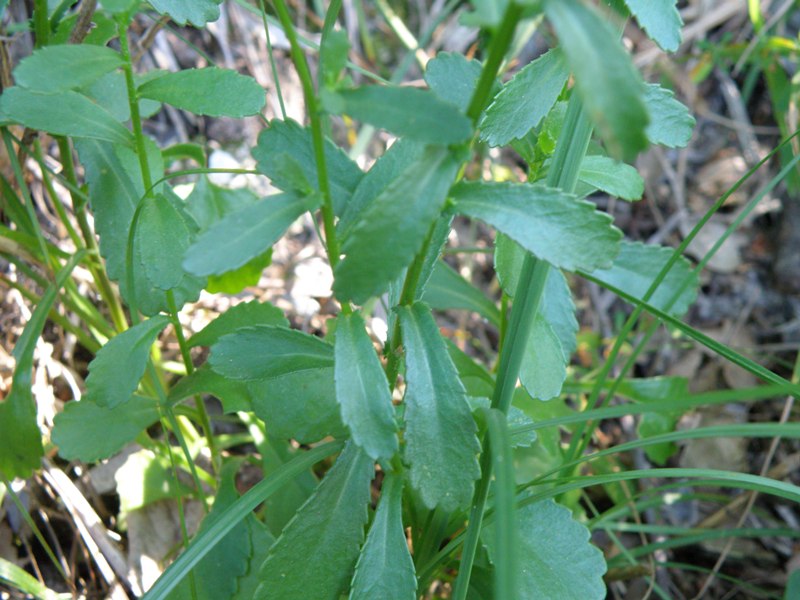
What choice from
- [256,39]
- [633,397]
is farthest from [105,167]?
[256,39]

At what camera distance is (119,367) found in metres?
1.01

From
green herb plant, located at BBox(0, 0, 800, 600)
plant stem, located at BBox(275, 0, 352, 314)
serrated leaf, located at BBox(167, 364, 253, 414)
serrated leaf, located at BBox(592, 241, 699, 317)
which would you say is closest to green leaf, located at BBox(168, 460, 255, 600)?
green herb plant, located at BBox(0, 0, 800, 600)

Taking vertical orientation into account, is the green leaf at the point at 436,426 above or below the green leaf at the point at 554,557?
above

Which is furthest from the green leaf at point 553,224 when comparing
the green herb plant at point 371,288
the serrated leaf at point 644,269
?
the serrated leaf at point 644,269

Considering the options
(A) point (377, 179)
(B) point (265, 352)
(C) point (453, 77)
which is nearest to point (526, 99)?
(C) point (453, 77)

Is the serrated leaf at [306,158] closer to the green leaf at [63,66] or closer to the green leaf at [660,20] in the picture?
the green leaf at [63,66]

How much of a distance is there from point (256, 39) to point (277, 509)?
5.00 feet

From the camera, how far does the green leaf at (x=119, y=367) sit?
1.00m

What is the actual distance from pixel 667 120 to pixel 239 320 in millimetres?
685

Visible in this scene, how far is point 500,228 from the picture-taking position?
28.0 inches

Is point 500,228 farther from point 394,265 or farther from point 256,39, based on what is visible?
point 256,39

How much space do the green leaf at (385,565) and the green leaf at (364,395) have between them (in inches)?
6.7

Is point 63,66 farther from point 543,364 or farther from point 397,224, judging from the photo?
point 543,364

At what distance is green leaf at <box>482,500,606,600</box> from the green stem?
122 millimetres
